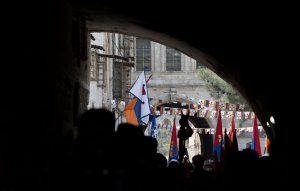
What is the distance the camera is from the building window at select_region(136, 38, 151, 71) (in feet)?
138

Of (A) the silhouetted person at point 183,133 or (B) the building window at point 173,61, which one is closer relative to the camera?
(A) the silhouetted person at point 183,133

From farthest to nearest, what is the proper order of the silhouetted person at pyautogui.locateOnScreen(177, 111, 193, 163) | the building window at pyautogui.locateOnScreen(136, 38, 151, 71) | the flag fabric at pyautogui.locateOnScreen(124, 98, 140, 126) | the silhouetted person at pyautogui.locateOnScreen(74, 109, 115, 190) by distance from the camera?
1. the building window at pyautogui.locateOnScreen(136, 38, 151, 71)
2. the flag fabric at pyautogui.locateOnScreen(124, 98, 140, 126)
3. the silhouetted person at pyautogui.locateOnScreen(177, 111, 193, 163)
4. the silhouetted person at pyautogui.locateOnScreen(74, 109, 115, 190)

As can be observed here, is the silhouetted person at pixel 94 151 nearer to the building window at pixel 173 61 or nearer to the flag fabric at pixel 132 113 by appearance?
the flag fabric at pixel 132 113

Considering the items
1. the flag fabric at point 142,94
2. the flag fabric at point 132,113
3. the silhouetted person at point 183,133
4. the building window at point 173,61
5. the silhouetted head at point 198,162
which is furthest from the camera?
the building window at point 173,61

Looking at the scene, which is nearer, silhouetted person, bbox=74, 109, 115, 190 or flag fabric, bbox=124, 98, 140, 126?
silhouetted person, bbox=74, 109, 115, 190

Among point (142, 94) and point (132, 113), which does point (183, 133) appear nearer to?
point (132, 113)

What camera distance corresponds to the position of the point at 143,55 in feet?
139

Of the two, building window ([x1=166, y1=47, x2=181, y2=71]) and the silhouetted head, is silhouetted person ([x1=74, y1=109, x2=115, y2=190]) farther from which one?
building window ([x1=166, y1=47, x2=181, y2=71])

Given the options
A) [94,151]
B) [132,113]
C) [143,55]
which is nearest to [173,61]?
[143,55]

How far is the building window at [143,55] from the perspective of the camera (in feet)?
138

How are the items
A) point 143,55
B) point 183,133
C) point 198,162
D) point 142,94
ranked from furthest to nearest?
point 143,55, point 142,94, point 183,133, point 198,162

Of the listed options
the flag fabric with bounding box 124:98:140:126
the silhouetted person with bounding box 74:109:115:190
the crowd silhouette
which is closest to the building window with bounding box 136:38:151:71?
the flag fabric with bounding box 124:98:140:126

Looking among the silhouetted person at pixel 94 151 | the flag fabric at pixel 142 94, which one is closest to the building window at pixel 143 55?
the flag fabric at pixel 142 94

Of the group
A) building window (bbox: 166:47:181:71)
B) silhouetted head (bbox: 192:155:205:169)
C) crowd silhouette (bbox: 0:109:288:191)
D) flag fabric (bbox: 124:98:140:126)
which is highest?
building window (bbox: 166:47:181:71)
